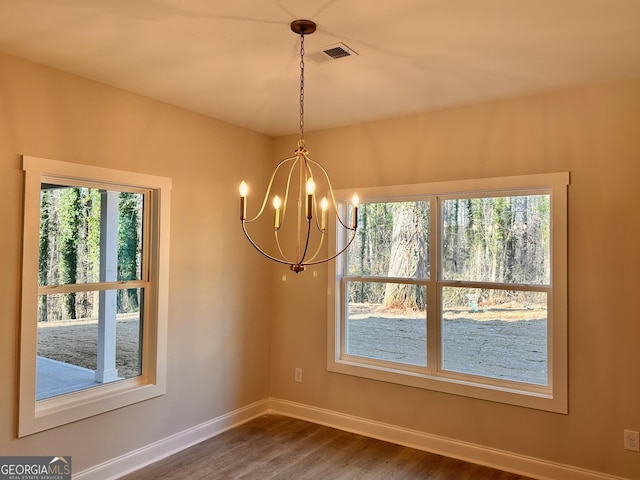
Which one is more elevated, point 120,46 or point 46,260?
point 120,46

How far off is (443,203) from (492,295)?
0.82 metres

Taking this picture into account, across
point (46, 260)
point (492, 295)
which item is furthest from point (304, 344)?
point (46, 260)

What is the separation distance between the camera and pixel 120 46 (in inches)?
98.6

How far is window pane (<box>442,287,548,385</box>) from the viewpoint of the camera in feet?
10.7

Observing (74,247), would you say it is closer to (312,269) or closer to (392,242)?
(312,269)

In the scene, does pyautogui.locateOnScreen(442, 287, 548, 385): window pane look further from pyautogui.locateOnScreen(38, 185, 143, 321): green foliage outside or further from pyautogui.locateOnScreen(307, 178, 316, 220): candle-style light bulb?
pyautogui.locateOnScreen(38, 185, 143, 321): green foliage outside

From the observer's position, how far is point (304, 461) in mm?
3375

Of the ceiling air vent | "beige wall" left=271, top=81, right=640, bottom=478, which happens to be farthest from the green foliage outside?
"beige wall" left=271, top=81, right=640, bottom=478

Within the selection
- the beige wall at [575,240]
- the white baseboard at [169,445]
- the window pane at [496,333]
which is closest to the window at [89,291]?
the white baseboard at [169,445]

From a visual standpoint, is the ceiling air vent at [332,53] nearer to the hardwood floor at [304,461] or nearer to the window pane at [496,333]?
the window pane at [496,333]

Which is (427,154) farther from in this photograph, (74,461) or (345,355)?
(74,461)

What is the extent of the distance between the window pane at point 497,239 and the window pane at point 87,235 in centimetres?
244

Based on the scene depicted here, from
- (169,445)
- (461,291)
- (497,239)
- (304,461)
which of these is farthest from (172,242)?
(497,239)

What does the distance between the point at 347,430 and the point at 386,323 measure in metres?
1.00
